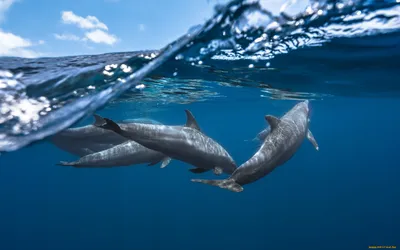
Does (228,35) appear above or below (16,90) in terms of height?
above

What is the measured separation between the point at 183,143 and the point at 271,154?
2081 millimetres

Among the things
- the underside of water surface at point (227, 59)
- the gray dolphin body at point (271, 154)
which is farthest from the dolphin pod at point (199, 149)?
the underside of water surface at point (227, 59)

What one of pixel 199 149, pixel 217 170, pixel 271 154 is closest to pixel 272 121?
pixel 271 154

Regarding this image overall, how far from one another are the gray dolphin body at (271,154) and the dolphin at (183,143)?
1596 millimetres

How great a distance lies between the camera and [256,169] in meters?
4.33

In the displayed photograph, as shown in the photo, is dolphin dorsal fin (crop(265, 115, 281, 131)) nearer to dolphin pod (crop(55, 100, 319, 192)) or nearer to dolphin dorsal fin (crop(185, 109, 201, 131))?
dolphin pod (crop(55, 100, 319, 192))

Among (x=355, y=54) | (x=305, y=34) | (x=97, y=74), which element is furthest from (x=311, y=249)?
(x=97, y=74)

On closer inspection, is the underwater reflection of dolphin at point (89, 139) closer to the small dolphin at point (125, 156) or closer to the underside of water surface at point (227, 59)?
the small dolphin at point (125, 156)

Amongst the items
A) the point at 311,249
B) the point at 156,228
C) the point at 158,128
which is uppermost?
the point at 158,128

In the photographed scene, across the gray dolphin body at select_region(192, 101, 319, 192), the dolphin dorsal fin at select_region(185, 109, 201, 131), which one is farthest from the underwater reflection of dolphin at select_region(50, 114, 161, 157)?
the gray dolphin body at select_region(192, 101, 319, 192)

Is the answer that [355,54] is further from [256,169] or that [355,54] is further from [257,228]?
[257,228]

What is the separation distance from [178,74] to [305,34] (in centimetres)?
669

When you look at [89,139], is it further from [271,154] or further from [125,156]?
[271,154]

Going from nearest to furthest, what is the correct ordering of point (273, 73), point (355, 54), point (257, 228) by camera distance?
point (355, 54) → point (273, 73) → point (257, 228)
